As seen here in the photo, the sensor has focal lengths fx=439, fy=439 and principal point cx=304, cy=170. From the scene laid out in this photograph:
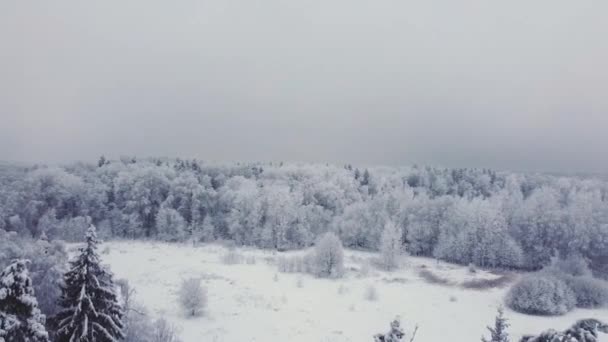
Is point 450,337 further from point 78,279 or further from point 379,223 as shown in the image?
point 379,223

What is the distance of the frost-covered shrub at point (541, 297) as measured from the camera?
3759cm

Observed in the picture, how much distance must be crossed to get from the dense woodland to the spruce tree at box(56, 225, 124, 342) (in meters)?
49.8

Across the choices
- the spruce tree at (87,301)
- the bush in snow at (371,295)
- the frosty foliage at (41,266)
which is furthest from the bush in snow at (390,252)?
the spruce tree at (87,301)

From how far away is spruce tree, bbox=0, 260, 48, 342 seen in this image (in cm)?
672

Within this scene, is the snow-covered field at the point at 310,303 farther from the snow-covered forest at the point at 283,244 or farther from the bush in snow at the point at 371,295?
the bush in snow at the point at 371,295

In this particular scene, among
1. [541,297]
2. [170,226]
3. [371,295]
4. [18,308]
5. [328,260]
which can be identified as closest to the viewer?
[18,308]

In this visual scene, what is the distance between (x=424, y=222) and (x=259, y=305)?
1426 inches

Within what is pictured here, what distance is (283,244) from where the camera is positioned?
64750mm

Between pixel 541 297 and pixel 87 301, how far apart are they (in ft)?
125

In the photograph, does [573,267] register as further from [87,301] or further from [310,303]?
[87,301]

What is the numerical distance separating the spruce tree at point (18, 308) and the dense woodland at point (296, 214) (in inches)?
2081

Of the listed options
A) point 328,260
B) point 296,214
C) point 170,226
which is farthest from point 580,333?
point 170,226

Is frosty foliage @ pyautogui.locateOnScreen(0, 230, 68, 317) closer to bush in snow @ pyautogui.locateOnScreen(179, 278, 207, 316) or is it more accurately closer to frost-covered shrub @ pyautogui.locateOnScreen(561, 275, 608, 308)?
bush in snow @ pyautogui.locateOnScreen(179, 278, 207, 316)

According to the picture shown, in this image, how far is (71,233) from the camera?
59312mm
